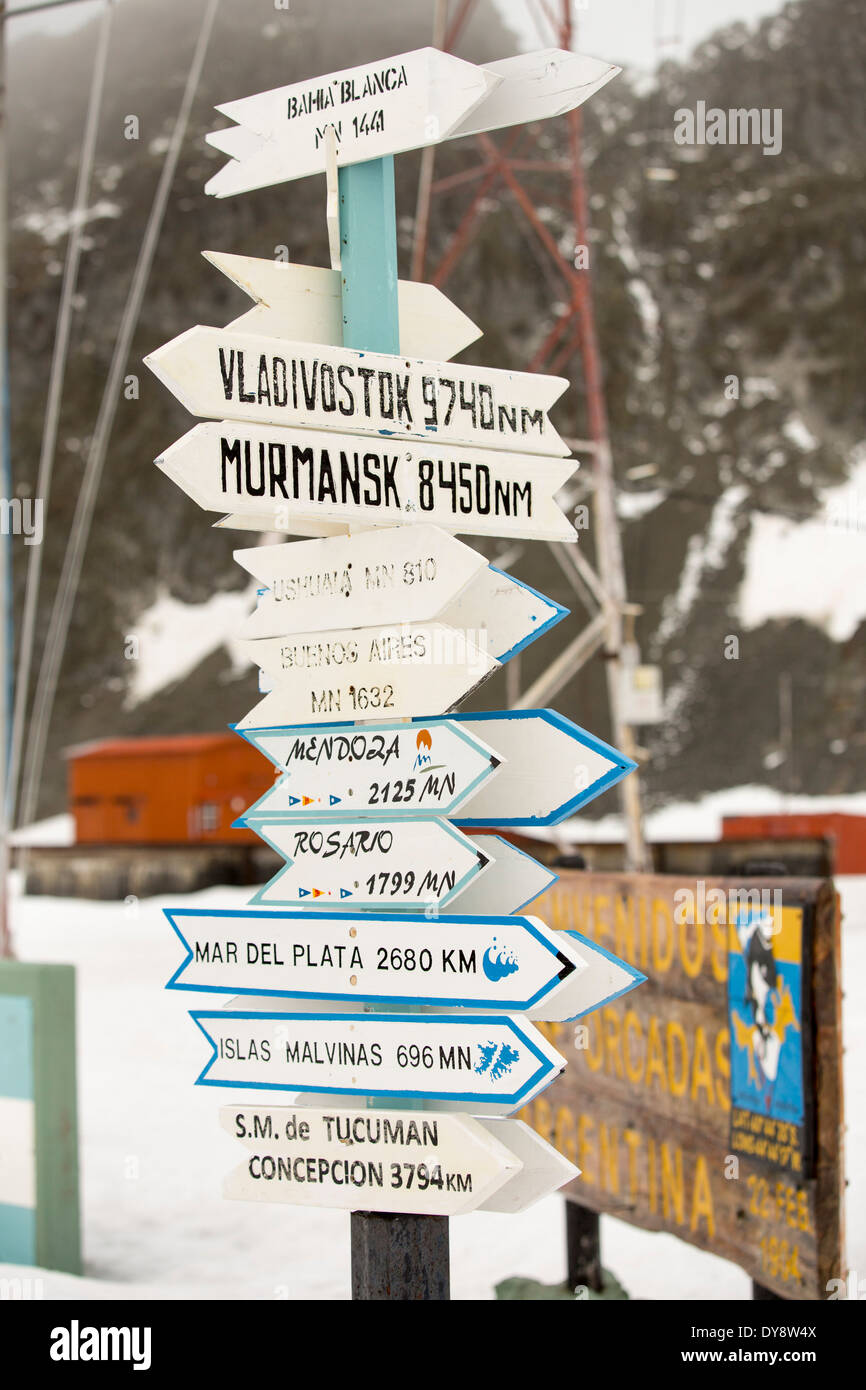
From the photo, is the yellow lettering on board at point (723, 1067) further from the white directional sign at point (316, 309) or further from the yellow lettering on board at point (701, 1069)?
the white directional sign at point (316, 309)

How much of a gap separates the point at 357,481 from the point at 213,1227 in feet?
17.0

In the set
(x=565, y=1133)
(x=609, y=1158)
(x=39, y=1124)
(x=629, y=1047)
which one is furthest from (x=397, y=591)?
(x=39, y=1124)

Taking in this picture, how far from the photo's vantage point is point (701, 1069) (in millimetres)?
5016

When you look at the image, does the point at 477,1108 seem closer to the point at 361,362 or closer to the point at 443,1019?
the point at 443,1019

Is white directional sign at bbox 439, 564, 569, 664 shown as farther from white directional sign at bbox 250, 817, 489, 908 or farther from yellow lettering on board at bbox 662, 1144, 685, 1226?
yellow lettering on board at bbox 662, 1144, 685, 1226

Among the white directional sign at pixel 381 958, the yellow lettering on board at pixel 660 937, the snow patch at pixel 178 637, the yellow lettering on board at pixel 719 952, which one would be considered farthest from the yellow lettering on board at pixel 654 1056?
the snow patch at pixel 178 637

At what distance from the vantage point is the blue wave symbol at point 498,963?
9.34ft

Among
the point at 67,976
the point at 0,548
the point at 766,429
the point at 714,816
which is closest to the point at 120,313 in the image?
the point at 766,429

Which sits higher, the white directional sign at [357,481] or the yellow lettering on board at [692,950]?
the white directional sign at [357,481]

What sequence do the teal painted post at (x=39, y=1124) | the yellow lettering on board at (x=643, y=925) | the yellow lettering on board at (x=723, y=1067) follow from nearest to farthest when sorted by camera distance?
the yellow lettering on board at (x=723, y=1067)
the yellow lettering on board at (x=643, y=925)
the teal painted post at (x=39, y=1124)

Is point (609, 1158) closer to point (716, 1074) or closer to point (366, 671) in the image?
point (716, 1074)

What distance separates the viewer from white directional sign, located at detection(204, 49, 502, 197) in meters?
3.05

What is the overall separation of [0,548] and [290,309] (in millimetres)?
8190

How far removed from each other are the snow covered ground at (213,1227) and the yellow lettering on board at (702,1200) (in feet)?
2.01
